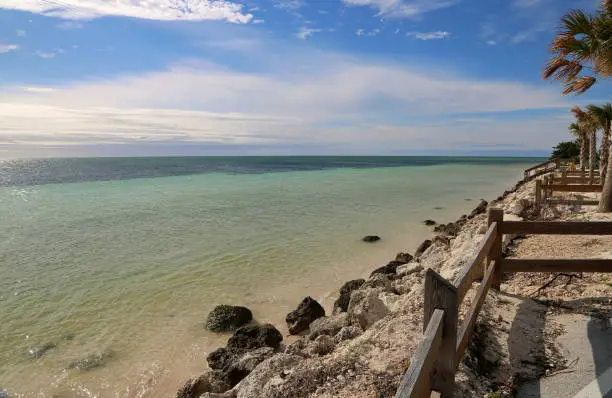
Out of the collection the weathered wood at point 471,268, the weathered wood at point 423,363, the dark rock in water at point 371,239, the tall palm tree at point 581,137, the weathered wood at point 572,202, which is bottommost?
the dark rock in water at point 371,239

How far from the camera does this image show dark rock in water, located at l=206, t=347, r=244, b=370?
6600 millimetres

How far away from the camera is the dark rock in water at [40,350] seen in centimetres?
774

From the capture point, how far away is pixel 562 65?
11.6 m

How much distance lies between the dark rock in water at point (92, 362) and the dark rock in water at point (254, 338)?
2518mm

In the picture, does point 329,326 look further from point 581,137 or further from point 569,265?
point 581,137

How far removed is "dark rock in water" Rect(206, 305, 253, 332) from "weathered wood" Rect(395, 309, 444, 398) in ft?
21.5

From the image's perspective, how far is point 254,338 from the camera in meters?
7.37

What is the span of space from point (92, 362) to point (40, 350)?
57.5 inches

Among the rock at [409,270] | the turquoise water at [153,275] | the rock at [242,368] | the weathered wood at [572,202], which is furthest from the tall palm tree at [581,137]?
the rock at [242,368]

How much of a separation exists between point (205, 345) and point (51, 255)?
10.6 meters

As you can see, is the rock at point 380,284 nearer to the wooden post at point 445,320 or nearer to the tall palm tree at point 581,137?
the wooden post at point 445,320

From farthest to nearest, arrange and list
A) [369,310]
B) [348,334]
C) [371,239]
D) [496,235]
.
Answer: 1. [371,239]
2. [369,310]
3. [348,334]
4. [496,235]

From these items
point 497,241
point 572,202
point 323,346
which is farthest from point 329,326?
point 572,202

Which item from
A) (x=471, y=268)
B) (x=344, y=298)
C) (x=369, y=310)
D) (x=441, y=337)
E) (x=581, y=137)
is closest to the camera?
(x=441, y=337)
